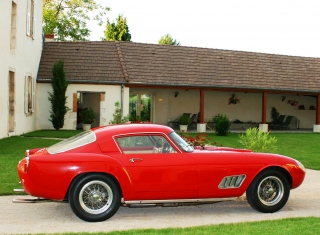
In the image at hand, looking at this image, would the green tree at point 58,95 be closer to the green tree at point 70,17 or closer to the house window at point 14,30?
the house window at point 14,30

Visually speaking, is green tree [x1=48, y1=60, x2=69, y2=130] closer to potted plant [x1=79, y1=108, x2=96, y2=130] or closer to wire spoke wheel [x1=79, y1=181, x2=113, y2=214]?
potted plant [x1=79, y1=108, x2=96, y2=130]

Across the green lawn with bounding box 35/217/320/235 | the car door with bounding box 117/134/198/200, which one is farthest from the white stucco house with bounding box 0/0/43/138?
the green lawn with bounding box 35/217/320/235

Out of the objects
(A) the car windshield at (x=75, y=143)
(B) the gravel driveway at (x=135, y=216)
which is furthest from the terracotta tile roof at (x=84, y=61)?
(A) the car windshield at (x=75, y=143)

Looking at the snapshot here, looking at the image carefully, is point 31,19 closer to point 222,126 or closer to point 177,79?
point 177,79

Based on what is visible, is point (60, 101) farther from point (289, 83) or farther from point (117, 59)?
point (289, 83)

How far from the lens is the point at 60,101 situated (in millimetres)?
22578

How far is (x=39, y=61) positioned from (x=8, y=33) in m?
7.21

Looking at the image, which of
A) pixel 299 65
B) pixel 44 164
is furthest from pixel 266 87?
pixel 44 164

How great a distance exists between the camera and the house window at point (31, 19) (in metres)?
20.4

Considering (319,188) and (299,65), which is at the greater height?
(299,65)

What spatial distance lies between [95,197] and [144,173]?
2.37 ft

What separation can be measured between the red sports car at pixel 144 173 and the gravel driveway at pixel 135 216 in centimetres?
22

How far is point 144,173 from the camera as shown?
6203mm

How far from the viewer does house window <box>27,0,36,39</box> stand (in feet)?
66.8
